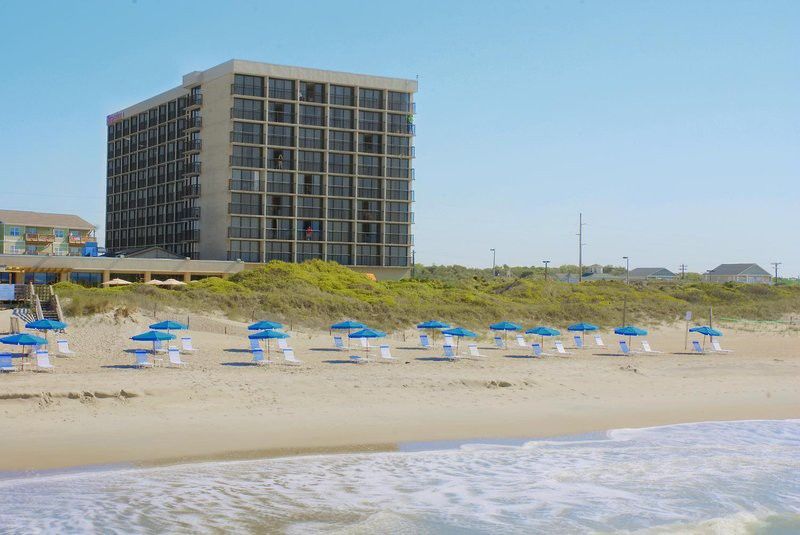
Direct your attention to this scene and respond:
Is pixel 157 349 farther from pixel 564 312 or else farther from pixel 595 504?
pixel 564 312

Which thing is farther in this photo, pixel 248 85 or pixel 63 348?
pixel 248 85

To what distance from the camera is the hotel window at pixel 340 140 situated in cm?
7531

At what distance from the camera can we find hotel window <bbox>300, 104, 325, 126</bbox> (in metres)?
74.2

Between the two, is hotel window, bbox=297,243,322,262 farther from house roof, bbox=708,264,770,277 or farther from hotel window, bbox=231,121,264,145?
house roof, bbox=708,264,770,277

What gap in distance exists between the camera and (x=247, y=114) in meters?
72.0

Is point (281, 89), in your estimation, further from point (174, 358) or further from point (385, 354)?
point (174, 358)

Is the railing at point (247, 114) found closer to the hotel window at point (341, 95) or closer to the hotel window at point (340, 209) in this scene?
the hotel window at point (341, 95)

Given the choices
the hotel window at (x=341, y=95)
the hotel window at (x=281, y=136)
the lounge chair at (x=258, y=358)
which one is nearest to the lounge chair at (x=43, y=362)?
the lounge chair at (x=258, y=358)

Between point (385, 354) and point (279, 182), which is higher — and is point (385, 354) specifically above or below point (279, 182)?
below

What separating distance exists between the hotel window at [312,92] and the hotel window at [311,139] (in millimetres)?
2647

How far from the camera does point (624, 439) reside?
68.0ft

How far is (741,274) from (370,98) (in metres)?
82.7

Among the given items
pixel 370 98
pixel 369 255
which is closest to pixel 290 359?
pixel 369 255

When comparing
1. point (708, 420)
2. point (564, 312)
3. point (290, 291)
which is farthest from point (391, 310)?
point (708, 420)
